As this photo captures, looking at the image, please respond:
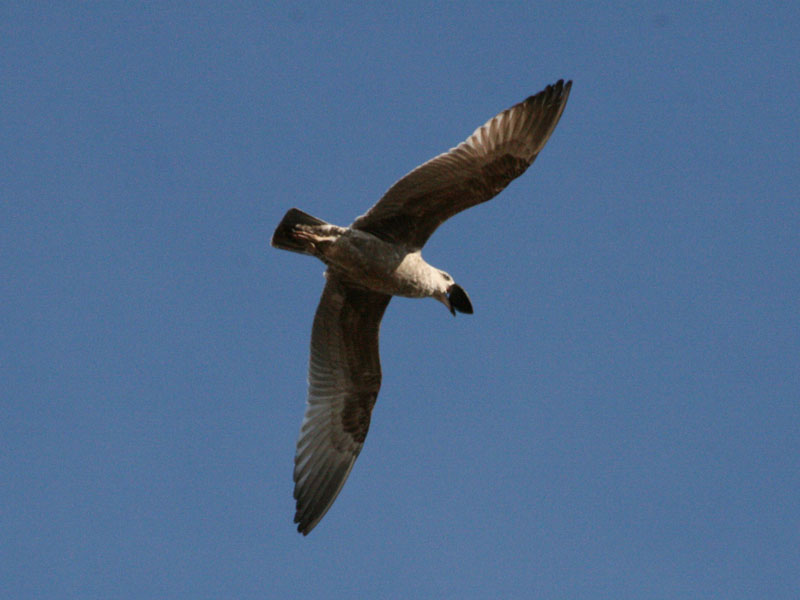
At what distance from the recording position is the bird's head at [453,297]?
38.3 feet

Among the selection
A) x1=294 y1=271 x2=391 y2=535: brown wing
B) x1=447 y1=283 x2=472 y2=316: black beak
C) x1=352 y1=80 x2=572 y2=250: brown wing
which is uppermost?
x1=352 y1=80 x2=572 y2=250: brown wing

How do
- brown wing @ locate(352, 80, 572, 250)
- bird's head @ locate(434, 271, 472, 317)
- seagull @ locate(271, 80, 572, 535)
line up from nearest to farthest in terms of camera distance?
brown wing @ locate(352, 80, 572, 250) → seagull @ locate(271, 80, 572, 535) → bird's head @ locate(434, 271, 472, 317)

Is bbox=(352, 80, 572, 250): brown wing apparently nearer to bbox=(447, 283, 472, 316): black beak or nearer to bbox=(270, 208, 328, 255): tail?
bbox=(270, 208, 328, 255): tail

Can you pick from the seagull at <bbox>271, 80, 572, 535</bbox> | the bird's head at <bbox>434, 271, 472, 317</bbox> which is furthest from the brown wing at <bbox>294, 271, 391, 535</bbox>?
the bird's head at <bbox>434, 271, 472, 317</bbox>

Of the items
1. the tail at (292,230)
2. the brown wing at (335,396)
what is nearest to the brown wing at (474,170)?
the tail at (292,230)

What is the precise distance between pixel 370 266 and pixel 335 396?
2147 millimetres

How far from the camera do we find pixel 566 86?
435 inches

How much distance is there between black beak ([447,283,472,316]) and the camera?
11727 mm

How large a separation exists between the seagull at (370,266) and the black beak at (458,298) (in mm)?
11

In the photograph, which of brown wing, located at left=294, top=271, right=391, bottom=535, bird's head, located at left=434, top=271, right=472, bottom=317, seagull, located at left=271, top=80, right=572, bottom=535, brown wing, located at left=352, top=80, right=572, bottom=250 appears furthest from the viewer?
brown wing, located at left=294, top=271, right=391, bottom=535

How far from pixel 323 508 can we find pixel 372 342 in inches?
77.6

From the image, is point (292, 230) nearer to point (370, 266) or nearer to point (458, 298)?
point (370, 266)

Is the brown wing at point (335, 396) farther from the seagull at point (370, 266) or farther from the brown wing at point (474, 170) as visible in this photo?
the brown wing at point (474, 170)

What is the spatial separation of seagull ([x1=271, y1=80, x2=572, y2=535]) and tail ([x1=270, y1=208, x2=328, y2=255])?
0.01m
